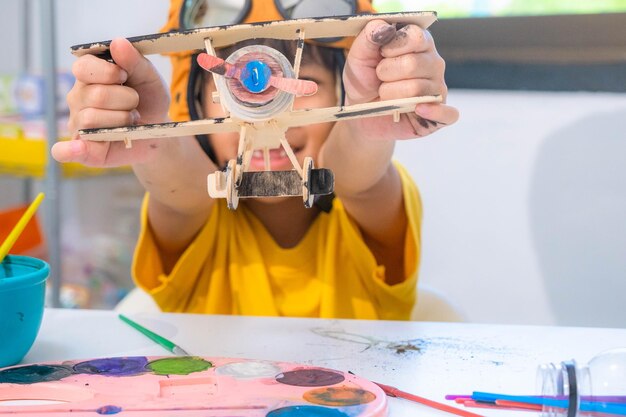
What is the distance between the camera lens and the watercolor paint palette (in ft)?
1.14

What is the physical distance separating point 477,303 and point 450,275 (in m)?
0.06

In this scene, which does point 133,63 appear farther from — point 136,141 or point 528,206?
point 528,206

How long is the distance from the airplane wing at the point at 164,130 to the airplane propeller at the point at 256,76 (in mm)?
33

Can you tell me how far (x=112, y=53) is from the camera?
0.43 m

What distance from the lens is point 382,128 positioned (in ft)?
1.60

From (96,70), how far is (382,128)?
20 cm

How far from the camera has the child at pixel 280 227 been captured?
625mm

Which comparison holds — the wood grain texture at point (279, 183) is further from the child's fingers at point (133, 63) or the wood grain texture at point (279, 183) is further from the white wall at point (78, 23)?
the white wall at point (78, 23)

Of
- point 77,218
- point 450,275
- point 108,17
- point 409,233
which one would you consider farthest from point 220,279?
point 77,218

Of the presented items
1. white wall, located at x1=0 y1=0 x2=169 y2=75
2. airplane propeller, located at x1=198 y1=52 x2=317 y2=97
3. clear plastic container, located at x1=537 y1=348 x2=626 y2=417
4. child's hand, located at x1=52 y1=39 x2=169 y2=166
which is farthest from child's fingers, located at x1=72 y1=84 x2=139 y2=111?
white wall, located at x1=0 y1=0 x2=169 y2=75

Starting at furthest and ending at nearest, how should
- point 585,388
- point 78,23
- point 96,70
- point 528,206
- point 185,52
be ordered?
point 78,23
point 528,206
point 185,52
point 96,70
point 585,388

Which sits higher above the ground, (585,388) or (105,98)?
(105,98)

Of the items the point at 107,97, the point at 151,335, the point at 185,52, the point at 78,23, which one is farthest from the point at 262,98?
the point at 78,23

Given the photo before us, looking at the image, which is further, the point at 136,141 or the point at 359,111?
the point at 136,141
